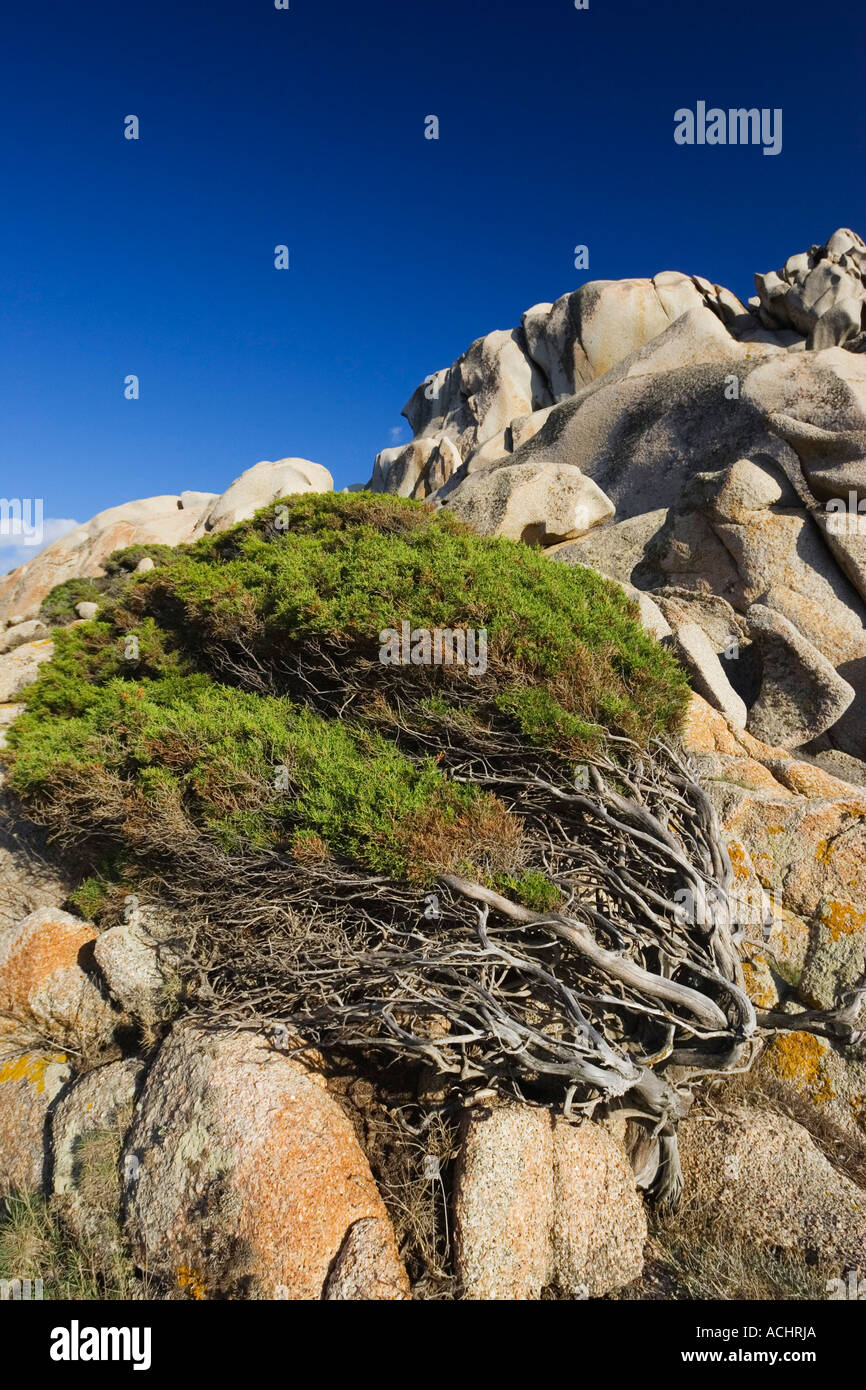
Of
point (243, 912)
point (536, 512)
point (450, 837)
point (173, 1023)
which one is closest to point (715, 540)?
point (536, 512)

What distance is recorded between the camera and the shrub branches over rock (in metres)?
5.55

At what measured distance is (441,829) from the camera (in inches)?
227

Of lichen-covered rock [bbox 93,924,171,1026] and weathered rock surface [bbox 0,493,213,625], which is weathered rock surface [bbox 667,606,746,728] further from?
weathered rock surface [bbox 0,493,213,625]

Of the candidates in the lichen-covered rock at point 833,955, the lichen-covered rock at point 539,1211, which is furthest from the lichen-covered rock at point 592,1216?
the lichen-covered rock at point 833,955

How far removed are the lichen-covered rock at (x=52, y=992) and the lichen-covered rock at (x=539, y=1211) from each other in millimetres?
3812

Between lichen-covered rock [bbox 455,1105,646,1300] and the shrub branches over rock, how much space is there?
1.17 feet

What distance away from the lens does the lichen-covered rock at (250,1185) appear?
4.58 meters

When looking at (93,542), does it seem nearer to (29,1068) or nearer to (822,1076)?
(29,1068)

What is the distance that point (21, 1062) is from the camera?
6.68m

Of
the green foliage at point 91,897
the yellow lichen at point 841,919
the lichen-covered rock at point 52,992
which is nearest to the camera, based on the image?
the yellow lichen at point 841,919

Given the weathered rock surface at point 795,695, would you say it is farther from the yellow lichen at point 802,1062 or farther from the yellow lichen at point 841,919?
the yellow lichen at point 802,1062

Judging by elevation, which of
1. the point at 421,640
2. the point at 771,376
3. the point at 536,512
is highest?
the point at 771,376
